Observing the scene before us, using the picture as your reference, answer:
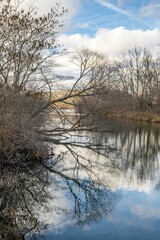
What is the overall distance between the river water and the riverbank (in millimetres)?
31438

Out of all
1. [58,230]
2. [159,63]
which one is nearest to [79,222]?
[58,230]

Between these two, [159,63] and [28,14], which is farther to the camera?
[159,63]

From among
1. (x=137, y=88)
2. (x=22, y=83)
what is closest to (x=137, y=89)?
(x=137, y=88)

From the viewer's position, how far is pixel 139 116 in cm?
5491

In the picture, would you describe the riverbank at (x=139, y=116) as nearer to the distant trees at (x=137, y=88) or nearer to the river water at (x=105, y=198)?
the distant trees at (x=137, y=88)

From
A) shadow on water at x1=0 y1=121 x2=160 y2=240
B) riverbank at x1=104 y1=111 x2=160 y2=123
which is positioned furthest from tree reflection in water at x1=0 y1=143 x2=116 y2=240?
riverbank at x1=104 y1=111 x2=160 y2=123

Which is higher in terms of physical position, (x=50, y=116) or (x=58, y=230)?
(x=50, y=116)

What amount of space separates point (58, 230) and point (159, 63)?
57587 millimetres

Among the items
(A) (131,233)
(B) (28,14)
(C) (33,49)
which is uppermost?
(B) (28,14)

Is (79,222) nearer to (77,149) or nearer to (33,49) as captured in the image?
(33,49)

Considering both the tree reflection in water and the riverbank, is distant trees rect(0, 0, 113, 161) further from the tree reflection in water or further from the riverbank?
the riverbank

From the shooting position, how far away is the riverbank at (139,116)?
52.2 meters

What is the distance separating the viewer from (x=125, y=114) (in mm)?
56938

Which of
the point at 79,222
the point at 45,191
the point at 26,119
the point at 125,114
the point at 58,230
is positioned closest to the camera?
the point at 58,230
